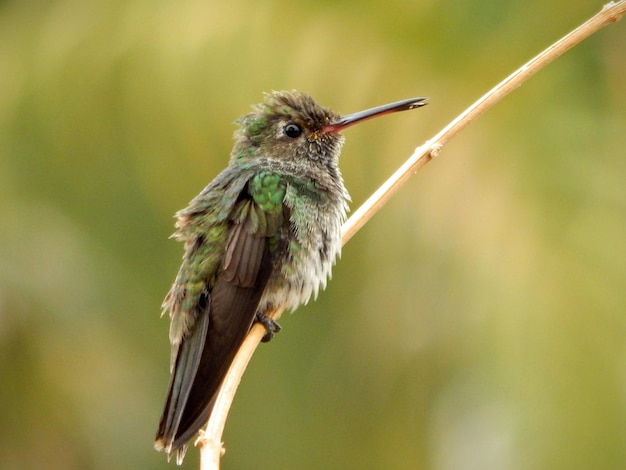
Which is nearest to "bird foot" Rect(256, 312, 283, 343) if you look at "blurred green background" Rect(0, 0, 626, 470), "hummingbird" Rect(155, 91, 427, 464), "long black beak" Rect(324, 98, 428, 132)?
"hummingbird" Rect(155, 91, 427, 464)

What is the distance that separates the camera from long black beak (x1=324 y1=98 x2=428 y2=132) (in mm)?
3076

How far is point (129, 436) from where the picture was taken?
18.5ft

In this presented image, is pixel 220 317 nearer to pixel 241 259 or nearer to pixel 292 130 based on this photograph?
pixel 241 259

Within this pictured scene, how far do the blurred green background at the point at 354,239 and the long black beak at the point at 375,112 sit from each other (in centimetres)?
110

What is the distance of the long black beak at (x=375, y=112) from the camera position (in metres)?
3.08

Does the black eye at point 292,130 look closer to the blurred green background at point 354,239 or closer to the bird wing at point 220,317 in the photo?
the bird wing at point 220,317

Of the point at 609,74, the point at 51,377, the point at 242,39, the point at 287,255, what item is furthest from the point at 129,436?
the point at 609,74

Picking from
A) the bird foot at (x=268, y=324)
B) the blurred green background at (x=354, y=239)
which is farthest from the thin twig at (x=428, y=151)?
the blurred green background at (x=354, y=239)

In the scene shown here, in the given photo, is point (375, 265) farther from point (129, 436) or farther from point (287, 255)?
point (287, 255)

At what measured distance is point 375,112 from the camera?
125 inches

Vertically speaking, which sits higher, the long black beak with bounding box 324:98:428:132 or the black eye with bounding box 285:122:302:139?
the long black beak with bounding box 324:98:428:132

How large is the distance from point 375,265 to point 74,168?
2.04 metres

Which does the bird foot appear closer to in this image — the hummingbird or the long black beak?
the hummingbird

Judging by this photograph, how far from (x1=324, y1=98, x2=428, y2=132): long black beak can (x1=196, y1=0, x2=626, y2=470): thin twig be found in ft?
0.93
